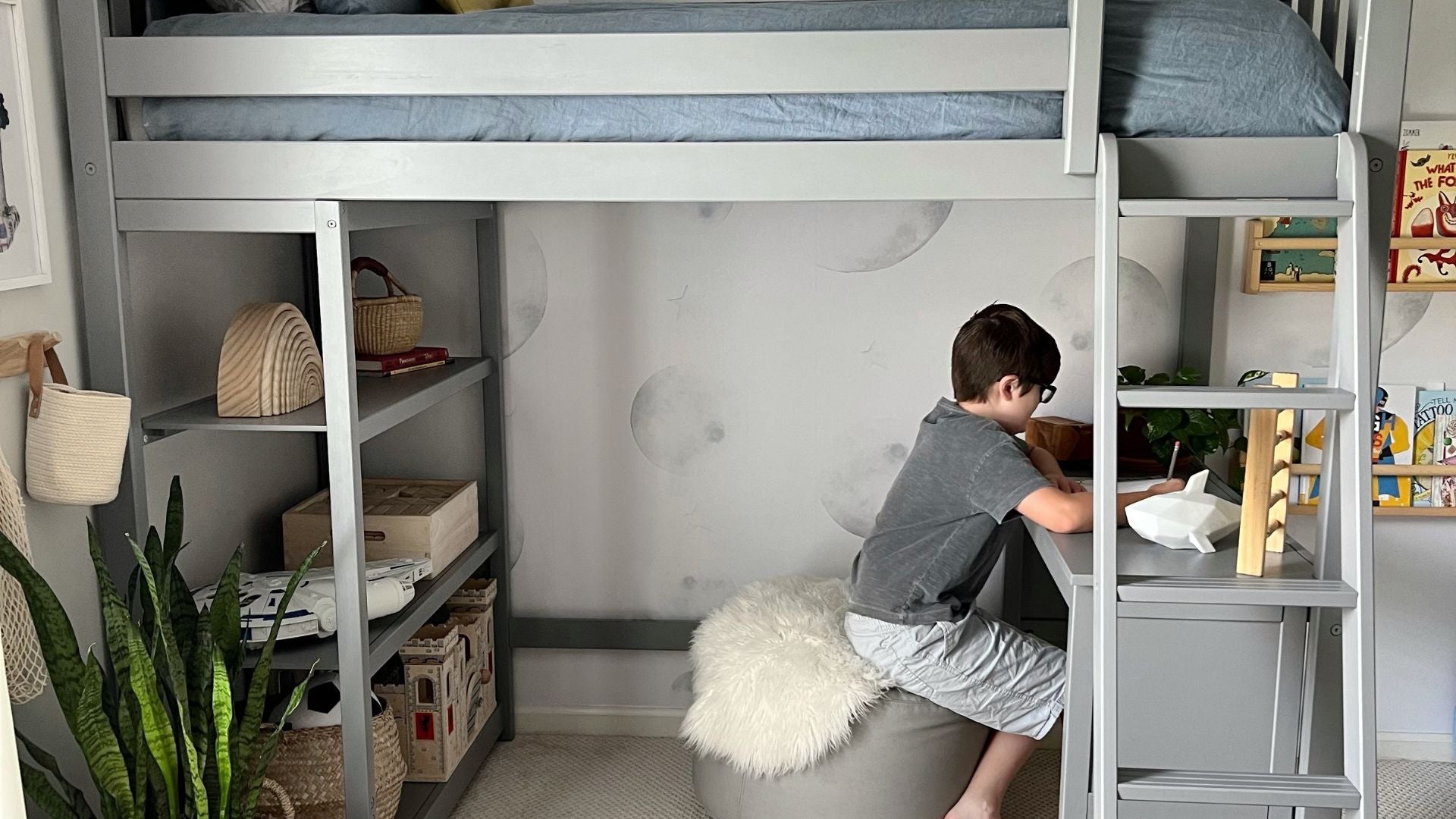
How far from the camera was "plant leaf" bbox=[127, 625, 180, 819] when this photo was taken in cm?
176

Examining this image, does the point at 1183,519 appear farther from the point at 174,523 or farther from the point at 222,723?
the point at 174,523

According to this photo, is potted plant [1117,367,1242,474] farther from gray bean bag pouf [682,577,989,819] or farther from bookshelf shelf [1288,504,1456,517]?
gray bean bag pouf [682,577,989,819]

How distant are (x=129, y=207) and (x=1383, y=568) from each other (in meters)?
2.88

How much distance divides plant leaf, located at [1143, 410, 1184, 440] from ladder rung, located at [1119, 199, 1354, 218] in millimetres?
833

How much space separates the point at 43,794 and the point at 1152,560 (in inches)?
69.5

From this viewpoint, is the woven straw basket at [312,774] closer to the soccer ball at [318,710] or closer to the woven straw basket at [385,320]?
the soccer ball at [318,710]

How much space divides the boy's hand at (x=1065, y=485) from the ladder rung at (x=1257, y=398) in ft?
1.91

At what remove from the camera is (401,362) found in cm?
267

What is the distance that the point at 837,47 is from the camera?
5.99ft

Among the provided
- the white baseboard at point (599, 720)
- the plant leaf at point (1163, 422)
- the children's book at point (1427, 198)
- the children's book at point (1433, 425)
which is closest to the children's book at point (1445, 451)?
the children's book at point (1433, 425)

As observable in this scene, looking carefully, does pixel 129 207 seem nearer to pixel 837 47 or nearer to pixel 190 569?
pixel 190 569

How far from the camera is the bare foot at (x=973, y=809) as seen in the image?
97.4 inches

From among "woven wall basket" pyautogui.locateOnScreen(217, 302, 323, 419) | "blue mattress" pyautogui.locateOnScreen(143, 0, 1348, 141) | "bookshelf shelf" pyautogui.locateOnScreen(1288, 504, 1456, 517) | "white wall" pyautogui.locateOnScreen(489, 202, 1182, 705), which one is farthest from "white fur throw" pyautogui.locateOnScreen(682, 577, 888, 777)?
"bookshelf shelf" pyautogui.locateOnScreen(1288, 504, 1456, 517)

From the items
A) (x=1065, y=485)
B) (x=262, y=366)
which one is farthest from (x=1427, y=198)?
(x=262, y=366)
